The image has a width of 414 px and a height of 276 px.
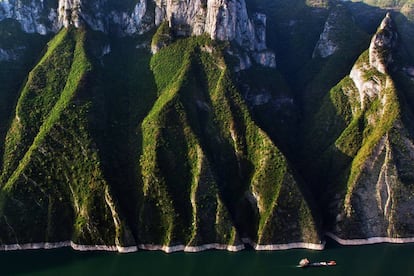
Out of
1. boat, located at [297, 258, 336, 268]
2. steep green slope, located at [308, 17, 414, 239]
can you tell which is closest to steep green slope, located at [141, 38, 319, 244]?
boat, located at [297, 258, 336, 268]

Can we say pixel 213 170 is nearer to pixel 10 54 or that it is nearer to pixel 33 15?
pixel 10 54

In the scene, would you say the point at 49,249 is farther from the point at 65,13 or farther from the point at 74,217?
the point at 65,13

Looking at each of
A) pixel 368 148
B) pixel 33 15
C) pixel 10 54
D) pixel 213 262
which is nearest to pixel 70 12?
pixel 33 15

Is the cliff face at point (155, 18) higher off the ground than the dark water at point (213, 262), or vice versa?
the cliff face at point (155, 18)

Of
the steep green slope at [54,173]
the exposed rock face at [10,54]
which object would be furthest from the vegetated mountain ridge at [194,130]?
the exposed rock face at [10,54]

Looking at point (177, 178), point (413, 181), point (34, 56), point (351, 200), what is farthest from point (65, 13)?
point (413, 181)

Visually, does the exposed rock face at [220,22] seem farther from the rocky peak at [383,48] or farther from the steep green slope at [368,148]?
the rocky peak at [383,48]

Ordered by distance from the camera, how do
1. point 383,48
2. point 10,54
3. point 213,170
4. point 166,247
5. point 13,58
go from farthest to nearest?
point 13,58 < point 10,54 < point 383,48 < point 213,170 < point 166,247
